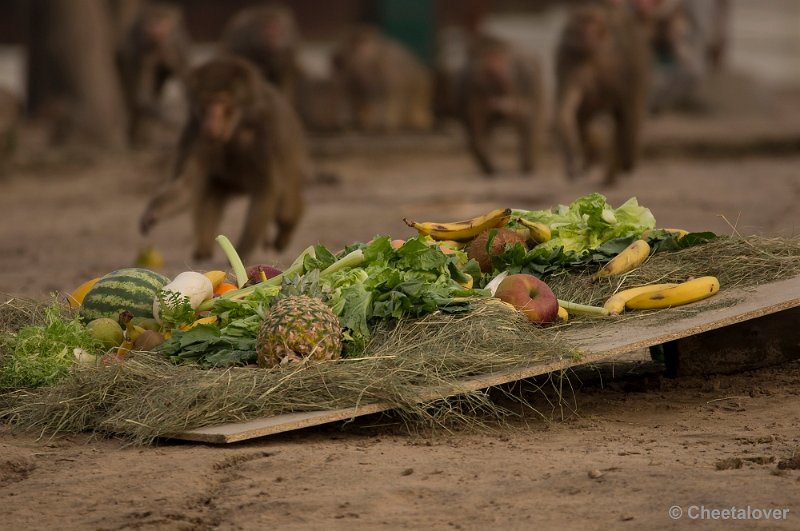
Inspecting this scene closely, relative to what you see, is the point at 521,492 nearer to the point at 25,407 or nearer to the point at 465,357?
the point at 465,357

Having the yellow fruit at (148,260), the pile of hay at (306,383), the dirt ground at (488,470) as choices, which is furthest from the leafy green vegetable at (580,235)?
the yellow fruit at (148,260)

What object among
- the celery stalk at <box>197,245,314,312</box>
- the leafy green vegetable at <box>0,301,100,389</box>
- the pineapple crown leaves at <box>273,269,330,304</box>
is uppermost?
the pineapple crown leaves at <box>273,269,330,304</box>

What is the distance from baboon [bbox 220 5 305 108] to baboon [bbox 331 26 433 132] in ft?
10.4

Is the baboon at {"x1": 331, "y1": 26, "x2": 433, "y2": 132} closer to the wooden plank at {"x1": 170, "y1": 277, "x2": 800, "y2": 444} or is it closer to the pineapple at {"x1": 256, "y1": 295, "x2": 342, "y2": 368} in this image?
the wooden plank at {"x1": 170, "y1": 277, "x2": 800, "y2": 444}

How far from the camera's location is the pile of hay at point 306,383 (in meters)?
4.82

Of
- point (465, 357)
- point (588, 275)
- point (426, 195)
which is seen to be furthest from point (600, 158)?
point (465, 357)

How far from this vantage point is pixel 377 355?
509 centimetres

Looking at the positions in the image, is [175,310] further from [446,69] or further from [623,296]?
[446,69]

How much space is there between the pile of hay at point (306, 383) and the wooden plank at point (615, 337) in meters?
0.04

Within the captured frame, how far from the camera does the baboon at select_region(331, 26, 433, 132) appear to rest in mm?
19625

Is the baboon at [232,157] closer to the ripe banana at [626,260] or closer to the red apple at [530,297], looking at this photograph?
the ripe banana at [626,260]

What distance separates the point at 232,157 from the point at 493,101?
6.93m

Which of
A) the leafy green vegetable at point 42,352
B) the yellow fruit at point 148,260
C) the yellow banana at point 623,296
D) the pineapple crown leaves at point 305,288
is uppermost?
the pineapple crown leaves at point 305,288

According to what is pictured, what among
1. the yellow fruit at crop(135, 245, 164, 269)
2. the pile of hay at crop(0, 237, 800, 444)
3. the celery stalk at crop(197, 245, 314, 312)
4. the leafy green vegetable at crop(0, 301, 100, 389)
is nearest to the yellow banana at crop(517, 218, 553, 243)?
the pile of hay at crop(0, 237, 800, 444)
